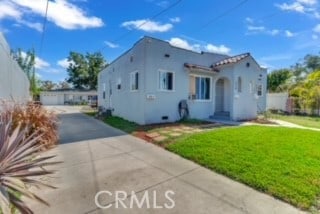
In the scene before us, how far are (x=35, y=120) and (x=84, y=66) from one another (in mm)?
44972

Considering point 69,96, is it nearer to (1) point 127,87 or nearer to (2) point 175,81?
(1) point 127,87

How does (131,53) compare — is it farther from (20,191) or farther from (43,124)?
(20,191)

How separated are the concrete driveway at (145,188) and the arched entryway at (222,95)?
33.6 ft

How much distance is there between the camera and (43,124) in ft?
27.0

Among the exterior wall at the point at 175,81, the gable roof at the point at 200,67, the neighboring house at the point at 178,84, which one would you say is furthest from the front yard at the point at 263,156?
the gable roof at the point at 200,67

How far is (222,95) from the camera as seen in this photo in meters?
17.4

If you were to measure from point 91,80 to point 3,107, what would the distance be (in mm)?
46056

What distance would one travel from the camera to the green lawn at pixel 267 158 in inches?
200

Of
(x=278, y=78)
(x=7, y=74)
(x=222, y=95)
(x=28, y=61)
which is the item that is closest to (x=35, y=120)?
(x=7, y=74)

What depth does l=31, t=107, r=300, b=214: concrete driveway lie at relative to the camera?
4.27 metres

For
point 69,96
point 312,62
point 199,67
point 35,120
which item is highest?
point 312,62

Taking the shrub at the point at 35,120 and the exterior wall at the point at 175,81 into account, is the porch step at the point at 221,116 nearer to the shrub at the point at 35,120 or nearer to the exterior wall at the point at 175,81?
the exterior wall at the point at 175,81

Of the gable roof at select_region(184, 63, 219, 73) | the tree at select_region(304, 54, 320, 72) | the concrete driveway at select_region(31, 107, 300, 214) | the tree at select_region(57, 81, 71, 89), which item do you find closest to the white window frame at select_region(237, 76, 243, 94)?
the gable roof at select_region(184, 63, 219, 73)

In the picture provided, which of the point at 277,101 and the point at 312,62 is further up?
the point at 312,62
